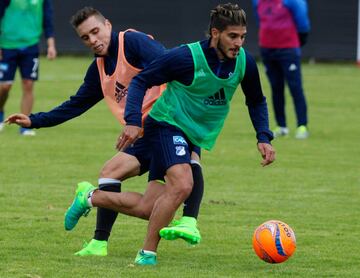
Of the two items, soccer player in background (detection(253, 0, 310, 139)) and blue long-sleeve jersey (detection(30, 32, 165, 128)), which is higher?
blue long-sleeve jersey (detection(30, 32, 165, 128))

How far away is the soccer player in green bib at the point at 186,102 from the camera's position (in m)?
7.30

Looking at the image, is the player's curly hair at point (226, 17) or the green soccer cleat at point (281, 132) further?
the green soccer cleat at point (281, 132)

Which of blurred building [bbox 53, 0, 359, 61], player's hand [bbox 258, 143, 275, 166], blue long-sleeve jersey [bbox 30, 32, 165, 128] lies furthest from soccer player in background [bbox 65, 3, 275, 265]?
blurred building [bbox 53, 0, 359, 61]

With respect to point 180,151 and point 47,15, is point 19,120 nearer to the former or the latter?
point 180,151

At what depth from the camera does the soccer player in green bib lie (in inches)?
287

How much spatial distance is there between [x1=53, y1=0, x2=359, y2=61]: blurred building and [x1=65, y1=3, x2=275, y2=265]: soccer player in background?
875 inches

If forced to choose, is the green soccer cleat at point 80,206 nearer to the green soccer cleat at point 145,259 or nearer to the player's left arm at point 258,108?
the green soccer cleat at point 145,259

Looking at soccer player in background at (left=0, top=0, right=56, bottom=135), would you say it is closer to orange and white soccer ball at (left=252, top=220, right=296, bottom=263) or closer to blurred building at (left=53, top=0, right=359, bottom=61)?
orange and white soccer ball at (left=252, top=220, right=296, bottom=263)

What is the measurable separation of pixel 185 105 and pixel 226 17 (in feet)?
2.21

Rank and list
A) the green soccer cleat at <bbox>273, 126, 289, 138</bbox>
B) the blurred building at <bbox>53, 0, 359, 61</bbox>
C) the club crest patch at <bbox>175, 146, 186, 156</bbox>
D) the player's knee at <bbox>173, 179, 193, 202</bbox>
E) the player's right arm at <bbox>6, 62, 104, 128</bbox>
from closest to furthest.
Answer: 1. the player's knee at <bbox>173, 179, 193, 202</bbox>
2. the club crest patch at <bbox>175, 146, 186, 156</bbox>
3. the player's right arm at <bbox>6, 62, 104, 128</bbox>
4. the green soccer cleat at <bbox>273, 126, 289, 138</bbox>
5. the blurred building at <bbox>53, 0, 359, 61</bbox>

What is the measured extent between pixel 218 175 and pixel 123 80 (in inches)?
179

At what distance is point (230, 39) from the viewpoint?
7.30 m

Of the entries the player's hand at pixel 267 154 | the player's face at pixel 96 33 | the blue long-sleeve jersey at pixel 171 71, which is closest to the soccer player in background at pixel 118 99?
the player's face at pixel 96 33

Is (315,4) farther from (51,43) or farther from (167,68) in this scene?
(167,68)
